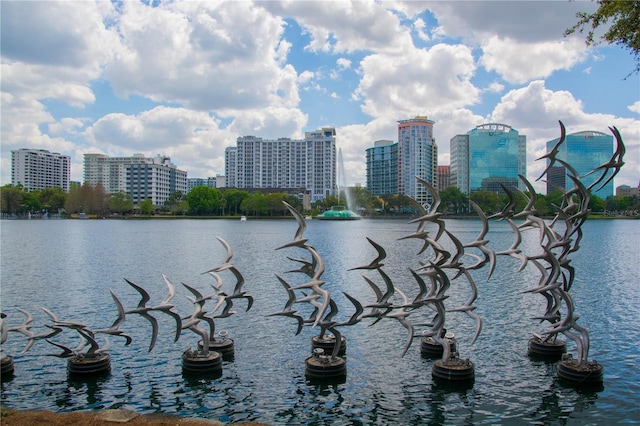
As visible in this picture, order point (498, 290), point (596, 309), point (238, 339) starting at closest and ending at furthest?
1. point (238, 339)
2. point (596, 309)
3. point (498, 290)

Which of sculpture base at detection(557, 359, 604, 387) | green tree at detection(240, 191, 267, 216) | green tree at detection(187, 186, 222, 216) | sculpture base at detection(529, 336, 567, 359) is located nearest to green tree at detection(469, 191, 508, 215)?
A: green tree at detection(240, 191, 267, 216)

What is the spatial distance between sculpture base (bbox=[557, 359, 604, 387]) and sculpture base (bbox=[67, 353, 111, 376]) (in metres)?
17.1

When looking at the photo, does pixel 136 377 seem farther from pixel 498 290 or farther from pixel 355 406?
pixel 498 290

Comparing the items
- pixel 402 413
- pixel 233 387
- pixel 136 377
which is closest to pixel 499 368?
pixel 402 413

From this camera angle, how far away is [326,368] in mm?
19250

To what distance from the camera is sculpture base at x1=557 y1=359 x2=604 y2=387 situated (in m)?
18.6

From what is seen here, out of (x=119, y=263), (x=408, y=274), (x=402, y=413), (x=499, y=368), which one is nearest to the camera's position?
(x=402, y=413)

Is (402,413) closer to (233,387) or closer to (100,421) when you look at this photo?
(233,387)

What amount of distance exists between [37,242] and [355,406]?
73.8 metres

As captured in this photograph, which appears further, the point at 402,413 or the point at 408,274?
the point at 408,274

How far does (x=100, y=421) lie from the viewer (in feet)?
45.4

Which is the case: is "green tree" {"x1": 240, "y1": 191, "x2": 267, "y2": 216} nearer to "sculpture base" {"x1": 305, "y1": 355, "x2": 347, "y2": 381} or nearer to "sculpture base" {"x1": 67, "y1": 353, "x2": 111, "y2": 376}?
"sculpture base" {"x1": 67, "y1": 353, "x2": 111, "y2": 376}

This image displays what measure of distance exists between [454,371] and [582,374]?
14.8 feet

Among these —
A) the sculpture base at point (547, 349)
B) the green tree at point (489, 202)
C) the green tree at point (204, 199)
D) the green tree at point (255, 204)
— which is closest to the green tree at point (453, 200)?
the green tree at point (489, 202)
